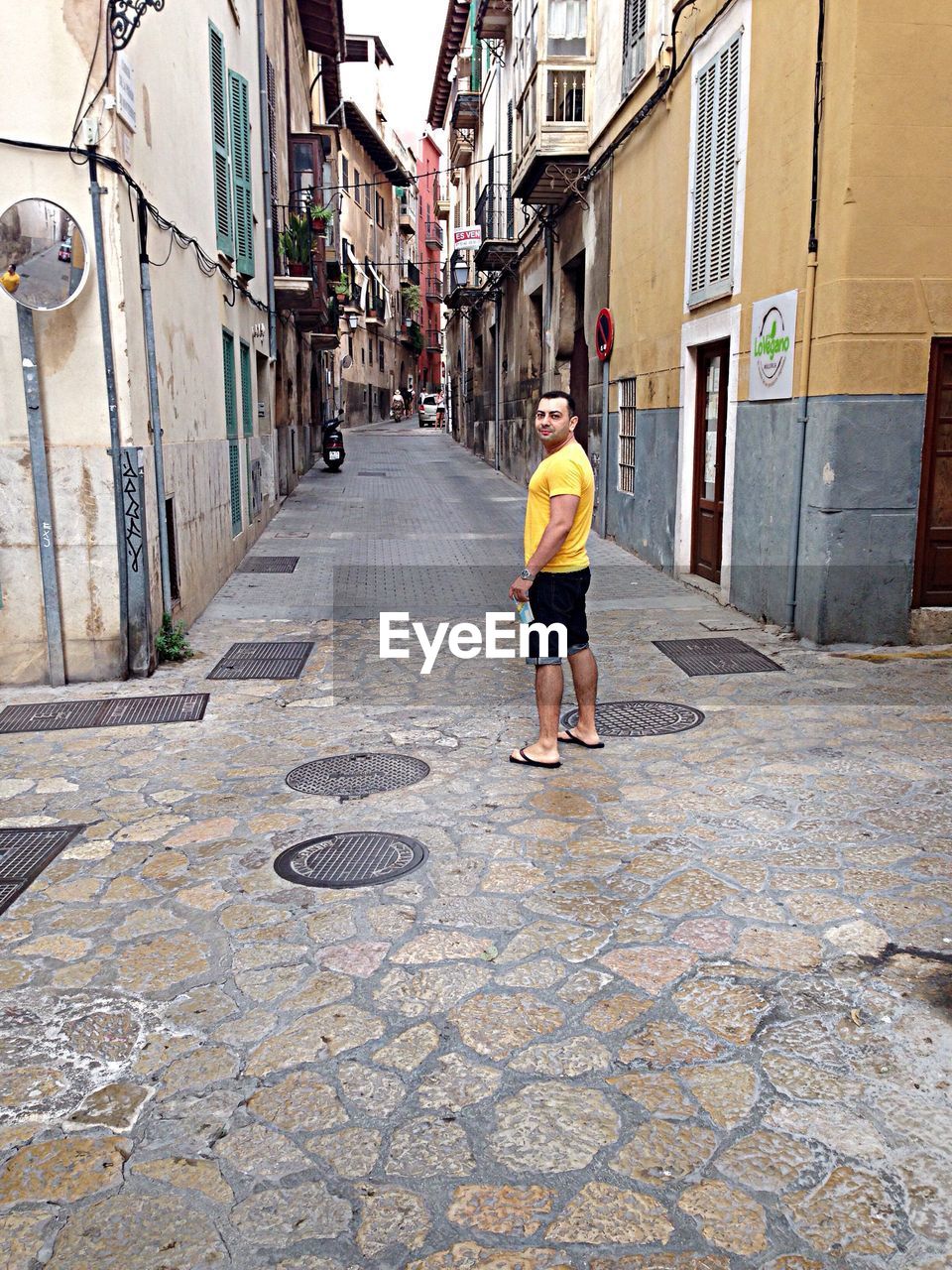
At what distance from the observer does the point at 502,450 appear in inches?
1014

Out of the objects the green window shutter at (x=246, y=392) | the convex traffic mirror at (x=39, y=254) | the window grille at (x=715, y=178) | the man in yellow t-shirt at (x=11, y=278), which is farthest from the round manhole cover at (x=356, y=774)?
the green window shutter at (x=246, y=392)

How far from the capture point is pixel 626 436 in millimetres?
13523

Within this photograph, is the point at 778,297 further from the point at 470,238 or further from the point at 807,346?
the point at 470,238

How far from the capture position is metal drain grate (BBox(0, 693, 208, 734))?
21.2 feet

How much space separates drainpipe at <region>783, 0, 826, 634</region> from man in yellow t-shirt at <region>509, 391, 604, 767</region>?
317 cm

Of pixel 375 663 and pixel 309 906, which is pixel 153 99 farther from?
pixel 309 906

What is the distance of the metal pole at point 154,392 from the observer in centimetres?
726

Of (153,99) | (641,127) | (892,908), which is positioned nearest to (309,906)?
(892,908)

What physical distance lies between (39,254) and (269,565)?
6342 mm

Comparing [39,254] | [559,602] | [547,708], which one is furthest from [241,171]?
[547,708]

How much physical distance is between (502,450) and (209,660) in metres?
18.5

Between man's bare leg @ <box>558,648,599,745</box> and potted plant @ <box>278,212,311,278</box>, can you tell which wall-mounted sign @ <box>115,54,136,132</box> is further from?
potted plant @ <box>278,212,311,278</box>

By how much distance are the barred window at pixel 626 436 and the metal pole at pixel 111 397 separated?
747cm

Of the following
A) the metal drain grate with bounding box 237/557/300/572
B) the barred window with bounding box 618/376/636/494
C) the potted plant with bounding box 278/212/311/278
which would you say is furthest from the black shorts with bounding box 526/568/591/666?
the potted plant with bounding box 278/212/311/278
